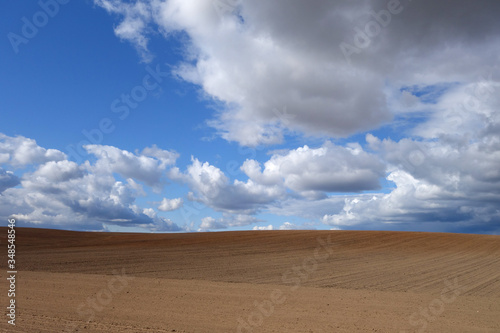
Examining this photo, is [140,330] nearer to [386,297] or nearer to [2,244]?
[386,297]

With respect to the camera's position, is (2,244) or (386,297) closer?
(386,297)

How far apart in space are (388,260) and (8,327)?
77.2ft

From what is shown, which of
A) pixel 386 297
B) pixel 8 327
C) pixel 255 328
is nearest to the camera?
pixel 8 327

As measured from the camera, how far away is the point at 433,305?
39.8 ft

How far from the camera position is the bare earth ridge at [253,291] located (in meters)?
9.23

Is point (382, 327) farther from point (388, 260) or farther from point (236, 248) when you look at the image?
point (236, 248)

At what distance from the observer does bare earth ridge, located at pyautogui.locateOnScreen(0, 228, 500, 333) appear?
9.23 metres

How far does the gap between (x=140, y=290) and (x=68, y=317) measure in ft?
14.7

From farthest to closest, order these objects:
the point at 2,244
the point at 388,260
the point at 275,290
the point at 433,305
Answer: the point at 2,244, the point at 388,260, the point at 275,290, the point at 433,305

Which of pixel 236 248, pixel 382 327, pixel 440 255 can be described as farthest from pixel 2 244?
pixel 440 255

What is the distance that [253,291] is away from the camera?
1391cm

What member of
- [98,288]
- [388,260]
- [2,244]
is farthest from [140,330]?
[2,244]

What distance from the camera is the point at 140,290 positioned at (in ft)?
44.8

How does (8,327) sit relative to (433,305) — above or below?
above
